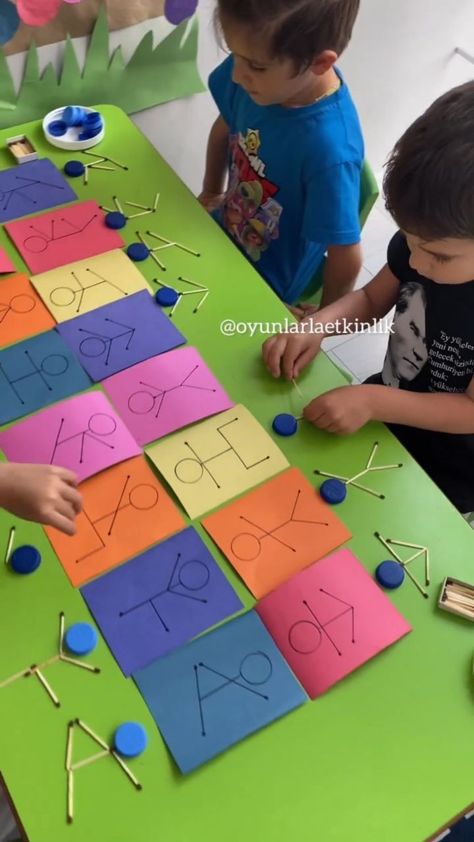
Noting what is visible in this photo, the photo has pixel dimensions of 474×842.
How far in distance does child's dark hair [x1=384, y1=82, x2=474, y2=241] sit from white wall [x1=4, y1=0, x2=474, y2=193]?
0.75 meters

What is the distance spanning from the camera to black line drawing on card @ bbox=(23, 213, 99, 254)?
0.98 meters

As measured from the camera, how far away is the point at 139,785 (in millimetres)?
608

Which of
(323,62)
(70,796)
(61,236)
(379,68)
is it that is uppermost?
(323,62)

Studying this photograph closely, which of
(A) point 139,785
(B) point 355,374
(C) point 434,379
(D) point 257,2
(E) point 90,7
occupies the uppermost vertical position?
(D) point 257,2

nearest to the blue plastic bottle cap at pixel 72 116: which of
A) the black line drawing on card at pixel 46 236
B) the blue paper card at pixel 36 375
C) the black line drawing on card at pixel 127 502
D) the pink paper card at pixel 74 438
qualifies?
the black line drawing on card at pixel 46 236

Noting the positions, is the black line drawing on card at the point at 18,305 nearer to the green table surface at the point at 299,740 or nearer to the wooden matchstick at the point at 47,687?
the green table surface at the point at 299,740

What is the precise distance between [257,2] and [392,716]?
2.87 feet

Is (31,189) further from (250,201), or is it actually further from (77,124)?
(250,201)

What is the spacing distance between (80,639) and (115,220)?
62 centimetres

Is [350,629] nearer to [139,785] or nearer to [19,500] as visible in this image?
[139,785]

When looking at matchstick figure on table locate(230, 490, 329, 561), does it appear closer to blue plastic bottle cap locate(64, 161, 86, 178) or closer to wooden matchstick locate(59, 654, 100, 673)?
wooden matchstick locate(59, 654, 100, 673)

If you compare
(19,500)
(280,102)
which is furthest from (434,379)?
(19,500)

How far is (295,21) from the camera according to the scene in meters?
0.93

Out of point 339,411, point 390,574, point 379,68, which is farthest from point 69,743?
point 379,68
